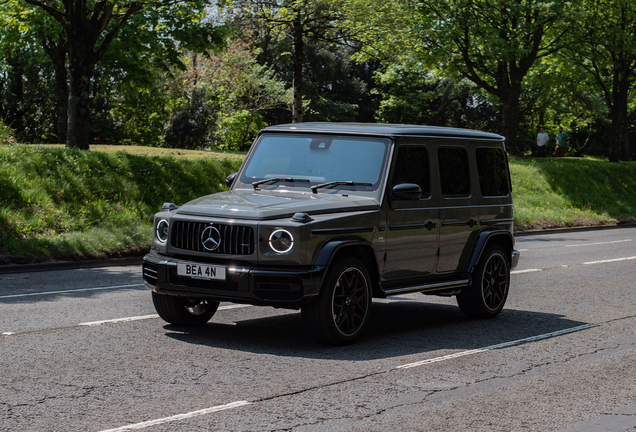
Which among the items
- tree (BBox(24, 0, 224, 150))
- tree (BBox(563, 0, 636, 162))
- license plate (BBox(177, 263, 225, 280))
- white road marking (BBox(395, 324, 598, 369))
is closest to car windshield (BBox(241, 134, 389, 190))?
license plate (BBox(177, 263, 225, 280))

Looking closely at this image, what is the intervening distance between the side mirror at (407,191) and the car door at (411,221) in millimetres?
23

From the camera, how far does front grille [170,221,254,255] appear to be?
688cm

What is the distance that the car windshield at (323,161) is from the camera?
25.9ft

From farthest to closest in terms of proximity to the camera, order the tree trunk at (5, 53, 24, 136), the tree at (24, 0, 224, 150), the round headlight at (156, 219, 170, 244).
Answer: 1. the tree trunk at (5, 53, 24, 136)
2. the tree at (24, 0, 224, 150)
3. the round headlight at (156, 219, 170, 244)

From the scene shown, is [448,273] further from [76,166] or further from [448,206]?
[76,166]

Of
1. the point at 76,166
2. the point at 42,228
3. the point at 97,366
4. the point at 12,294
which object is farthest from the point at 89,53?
the point at 97,366

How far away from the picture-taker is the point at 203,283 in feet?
23.0

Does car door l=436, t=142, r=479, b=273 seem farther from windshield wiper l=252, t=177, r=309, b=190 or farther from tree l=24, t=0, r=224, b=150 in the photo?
tree l=24, t=0, r=224, b=150

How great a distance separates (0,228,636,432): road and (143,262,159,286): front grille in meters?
0.54

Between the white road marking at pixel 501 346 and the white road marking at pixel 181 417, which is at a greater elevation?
the white road marking at pixel 181 417

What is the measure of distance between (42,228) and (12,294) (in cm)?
599

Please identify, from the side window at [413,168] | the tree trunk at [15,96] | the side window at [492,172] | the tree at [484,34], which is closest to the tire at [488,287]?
the side window at [492,172]

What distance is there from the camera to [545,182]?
32.3 m

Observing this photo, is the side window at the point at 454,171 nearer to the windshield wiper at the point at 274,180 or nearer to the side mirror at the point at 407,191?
the side mirror at the point at 407,191
